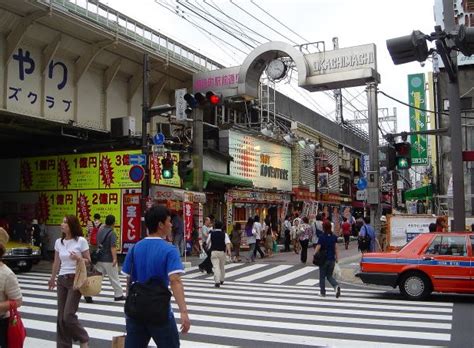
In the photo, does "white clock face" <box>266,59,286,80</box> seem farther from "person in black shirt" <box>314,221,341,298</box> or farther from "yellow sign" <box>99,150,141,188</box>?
"person in black shirt" <box>314,221,341,298</box>

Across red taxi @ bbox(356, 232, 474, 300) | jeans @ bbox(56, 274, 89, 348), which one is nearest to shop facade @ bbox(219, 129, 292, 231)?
red taxi @ bbox(356, 232, 474, 300)

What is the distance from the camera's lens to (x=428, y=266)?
12.0m

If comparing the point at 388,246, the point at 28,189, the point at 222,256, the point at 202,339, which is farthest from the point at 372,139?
the point at 28,189

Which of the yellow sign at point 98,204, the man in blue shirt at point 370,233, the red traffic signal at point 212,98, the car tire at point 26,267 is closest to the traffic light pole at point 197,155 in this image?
the yellow sign at point 98,204

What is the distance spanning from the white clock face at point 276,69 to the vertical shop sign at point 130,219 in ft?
23.6

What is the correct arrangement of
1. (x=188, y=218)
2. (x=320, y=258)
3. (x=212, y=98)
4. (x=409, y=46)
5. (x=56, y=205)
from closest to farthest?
1. (x=409, y=46)
2. (x=320, y=258)
3. (x=212, y=98)
4. (x=56, y=205)
5. (x=188, y=218)

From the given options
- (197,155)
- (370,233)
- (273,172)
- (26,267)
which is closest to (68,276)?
(370,233)

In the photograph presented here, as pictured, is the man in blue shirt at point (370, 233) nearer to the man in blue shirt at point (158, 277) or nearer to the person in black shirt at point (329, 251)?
the person in black shirt at point (329, 251)

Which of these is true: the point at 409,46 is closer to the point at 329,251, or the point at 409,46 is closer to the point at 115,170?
the point at 329,251

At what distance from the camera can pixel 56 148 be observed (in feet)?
80.1

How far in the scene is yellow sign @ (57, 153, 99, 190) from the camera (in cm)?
2287

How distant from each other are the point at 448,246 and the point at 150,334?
9193 millimetres

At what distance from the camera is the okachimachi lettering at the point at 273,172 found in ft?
110

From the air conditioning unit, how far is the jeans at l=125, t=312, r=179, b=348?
1708 cm
